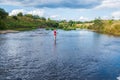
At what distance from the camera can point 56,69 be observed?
33.3 m

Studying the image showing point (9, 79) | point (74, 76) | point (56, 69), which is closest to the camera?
point (9, 79)

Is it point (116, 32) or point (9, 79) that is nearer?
point (9, 79)

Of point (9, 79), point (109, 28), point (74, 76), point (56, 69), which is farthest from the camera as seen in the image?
point (109, 28)

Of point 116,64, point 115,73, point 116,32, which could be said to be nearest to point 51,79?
point 115,73

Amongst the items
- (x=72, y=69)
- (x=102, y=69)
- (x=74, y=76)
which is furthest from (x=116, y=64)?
(x=74, y=76)

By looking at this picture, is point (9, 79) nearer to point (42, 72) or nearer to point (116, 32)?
point (42, 72)

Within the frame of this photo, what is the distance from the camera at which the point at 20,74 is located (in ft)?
97.6

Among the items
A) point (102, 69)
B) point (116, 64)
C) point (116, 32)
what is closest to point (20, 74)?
point (102, 69)

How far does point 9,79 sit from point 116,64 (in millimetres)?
18597

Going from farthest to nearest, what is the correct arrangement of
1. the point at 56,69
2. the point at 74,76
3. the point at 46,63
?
the point at 46,63
the point at 56,69
the point at 74,76

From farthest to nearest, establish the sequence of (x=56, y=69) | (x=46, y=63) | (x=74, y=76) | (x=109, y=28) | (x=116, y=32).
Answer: (x=109, y=28), (x=116, y=32), (x=46, y=63), (x=56, y=69), (x=74, y=76)

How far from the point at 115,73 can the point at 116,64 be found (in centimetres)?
704

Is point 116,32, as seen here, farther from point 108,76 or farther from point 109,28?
point 108,76

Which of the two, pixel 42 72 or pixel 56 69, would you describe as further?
pixel 56 69
